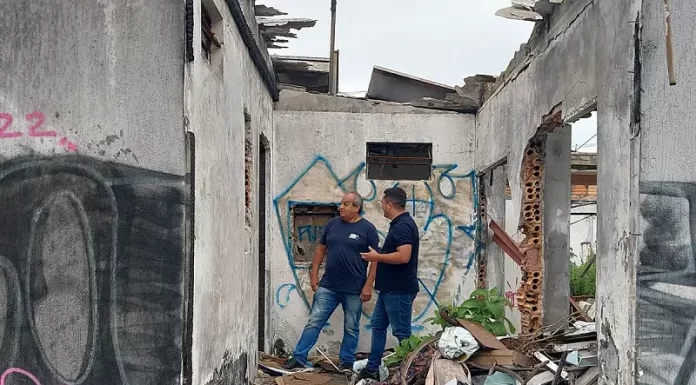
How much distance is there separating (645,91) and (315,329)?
397cm

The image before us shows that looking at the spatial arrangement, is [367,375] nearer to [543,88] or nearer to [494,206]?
[543,88]

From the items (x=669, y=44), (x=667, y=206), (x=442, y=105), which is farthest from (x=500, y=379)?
(x=442, y=105)

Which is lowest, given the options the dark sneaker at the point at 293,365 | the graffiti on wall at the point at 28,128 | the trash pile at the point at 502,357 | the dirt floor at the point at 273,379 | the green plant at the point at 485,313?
the dirt floor at the point at 273,379

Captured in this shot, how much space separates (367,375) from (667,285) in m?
3.07

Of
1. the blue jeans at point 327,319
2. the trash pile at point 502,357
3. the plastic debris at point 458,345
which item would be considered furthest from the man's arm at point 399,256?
the plastic debris at point 458,345

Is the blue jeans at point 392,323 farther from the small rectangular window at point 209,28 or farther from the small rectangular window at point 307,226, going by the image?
the small rectangular window at point 209,28

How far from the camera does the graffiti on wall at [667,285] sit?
150 inches

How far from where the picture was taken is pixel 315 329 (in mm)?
6754

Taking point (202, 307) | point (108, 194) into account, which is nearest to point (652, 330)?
point (202, 307)

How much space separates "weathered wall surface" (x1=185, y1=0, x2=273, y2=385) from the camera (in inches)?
155

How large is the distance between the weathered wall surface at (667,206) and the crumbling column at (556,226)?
7.41 feet

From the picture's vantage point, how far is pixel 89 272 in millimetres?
3459

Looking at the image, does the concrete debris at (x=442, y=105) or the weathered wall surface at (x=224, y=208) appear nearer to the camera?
the weathered wall surface at (x=224, y=208)

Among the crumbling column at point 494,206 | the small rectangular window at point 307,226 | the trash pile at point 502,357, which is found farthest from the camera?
the small rectangular window at point 307,226
